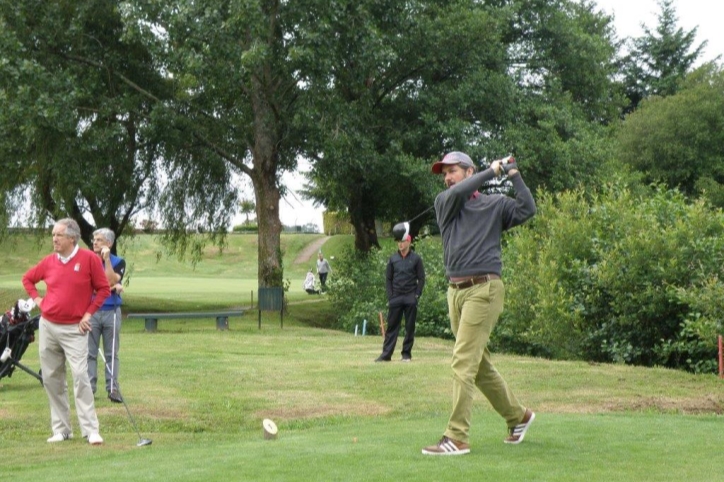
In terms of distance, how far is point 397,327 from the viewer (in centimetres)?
1764

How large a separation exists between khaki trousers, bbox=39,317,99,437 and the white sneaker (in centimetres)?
4

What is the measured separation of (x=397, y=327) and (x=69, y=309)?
8.26 metres

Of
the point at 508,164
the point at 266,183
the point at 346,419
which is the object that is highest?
the point at 266,183

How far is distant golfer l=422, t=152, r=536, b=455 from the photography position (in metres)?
8.04

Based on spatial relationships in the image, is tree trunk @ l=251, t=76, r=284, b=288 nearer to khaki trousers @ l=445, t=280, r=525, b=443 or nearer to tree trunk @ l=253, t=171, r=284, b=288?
tree trunk @ l=253, t=171, r=284, b=288

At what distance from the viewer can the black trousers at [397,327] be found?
17609 millimetres

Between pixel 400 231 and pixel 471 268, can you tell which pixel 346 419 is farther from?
pixel 400 231

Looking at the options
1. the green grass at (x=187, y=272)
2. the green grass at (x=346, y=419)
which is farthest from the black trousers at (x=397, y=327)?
the green grass at (x=187, y=272)

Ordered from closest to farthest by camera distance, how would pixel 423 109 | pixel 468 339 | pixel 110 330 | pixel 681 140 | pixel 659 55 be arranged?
pixel 468 339
pixel 110 330
pixel 423 109
pixel 681 140
pixel 659 55

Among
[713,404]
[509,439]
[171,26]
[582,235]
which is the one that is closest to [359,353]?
[582,235]

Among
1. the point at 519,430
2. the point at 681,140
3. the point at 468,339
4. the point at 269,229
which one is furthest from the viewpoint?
the point at 681,140

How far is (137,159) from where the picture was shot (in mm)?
35562

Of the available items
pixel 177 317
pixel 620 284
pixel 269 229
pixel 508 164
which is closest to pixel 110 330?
pixel 508 164

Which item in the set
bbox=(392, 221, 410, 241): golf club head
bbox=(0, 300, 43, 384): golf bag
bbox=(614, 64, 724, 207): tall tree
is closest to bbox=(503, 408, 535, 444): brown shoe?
bbox=(0, 300, 43, 384): golf bag
